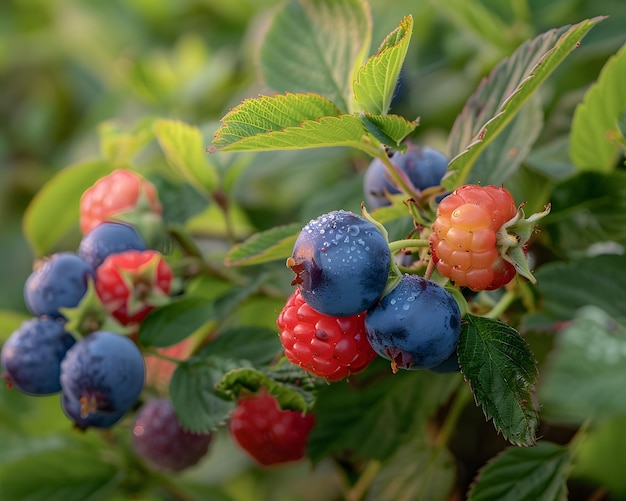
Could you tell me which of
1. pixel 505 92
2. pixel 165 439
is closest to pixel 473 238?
pixel 505 92

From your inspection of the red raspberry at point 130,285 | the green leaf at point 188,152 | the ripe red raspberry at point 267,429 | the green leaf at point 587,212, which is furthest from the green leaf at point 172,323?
the green leaf at point 587,212

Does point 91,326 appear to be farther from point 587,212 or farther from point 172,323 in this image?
point 587,212

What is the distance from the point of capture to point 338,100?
0.93 m

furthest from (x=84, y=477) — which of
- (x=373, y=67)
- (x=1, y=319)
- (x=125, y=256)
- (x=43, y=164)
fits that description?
(x=43, y=164)

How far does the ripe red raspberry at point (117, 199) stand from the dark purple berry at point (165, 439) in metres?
0.27

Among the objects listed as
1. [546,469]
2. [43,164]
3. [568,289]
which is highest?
[568,289]

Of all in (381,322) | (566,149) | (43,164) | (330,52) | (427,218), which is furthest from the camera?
(43,164)

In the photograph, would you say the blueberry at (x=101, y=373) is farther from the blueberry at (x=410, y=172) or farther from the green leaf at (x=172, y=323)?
the blueberry at (x=410, y=172)

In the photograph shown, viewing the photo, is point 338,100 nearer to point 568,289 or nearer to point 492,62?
point 568,289

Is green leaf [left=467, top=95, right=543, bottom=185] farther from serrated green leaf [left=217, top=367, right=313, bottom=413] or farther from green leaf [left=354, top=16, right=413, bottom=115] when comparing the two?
serrated green leaf [left=217, top=367, right=313, bottom=413]

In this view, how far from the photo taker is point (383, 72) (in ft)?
2.42

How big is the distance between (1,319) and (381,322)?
70cm

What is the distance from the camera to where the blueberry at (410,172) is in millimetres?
839

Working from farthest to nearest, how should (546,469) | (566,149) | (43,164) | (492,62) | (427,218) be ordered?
(43,164), (492,62), (566,149), (546,469), (427,218)
